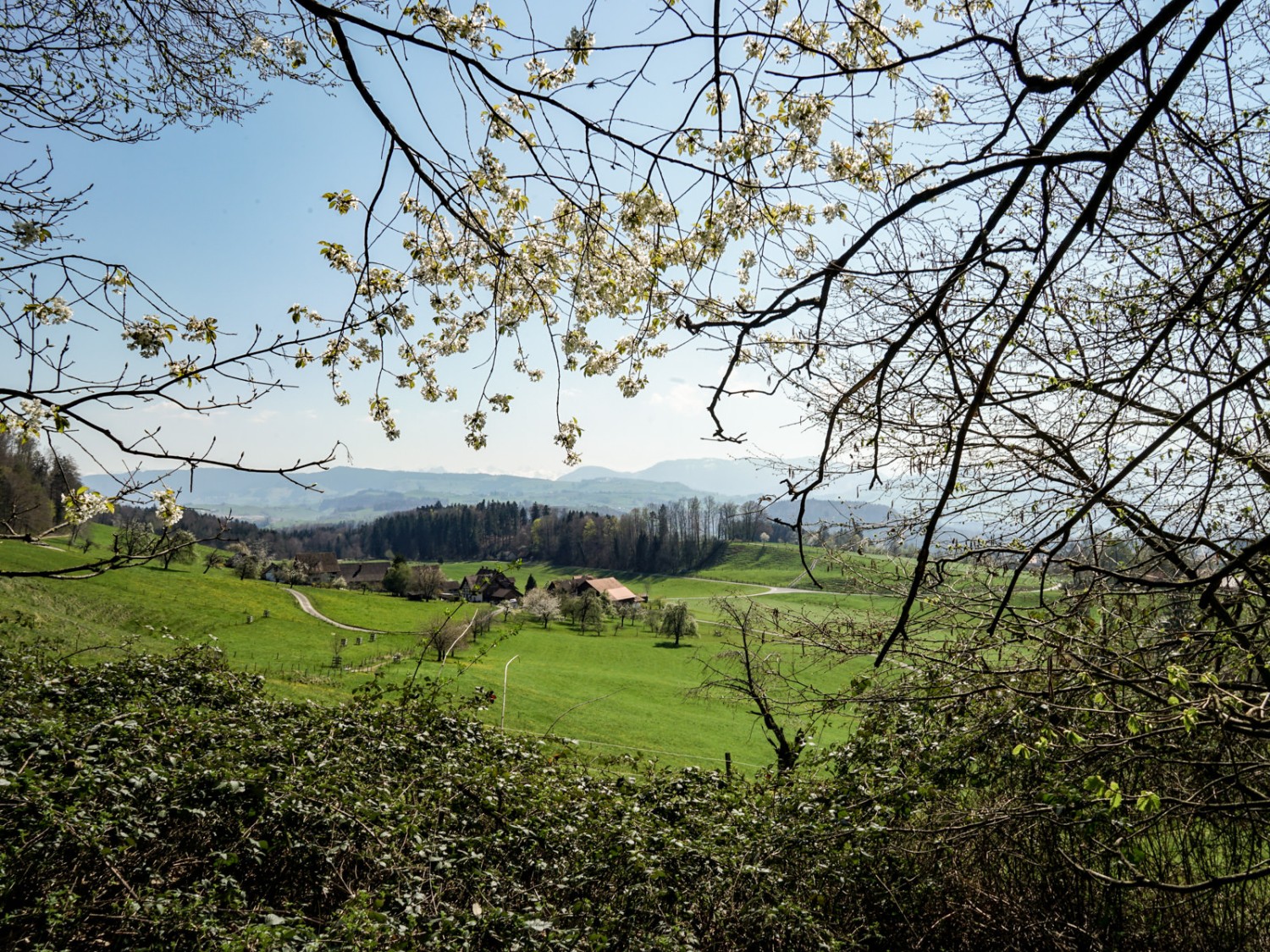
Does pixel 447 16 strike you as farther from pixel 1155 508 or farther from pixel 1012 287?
pixel 1155 508

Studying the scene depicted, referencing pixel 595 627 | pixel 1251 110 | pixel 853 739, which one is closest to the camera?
pixel 1251 110

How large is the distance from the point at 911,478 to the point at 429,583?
8439 centimetres

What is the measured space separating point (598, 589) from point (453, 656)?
6857 centimetres

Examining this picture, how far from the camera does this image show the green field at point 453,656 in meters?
11.3

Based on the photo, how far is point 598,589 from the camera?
81.9 meters

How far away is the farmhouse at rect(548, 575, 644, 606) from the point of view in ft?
257

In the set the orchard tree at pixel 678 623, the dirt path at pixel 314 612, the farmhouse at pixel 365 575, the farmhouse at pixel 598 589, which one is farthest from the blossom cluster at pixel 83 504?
the farmhouse at pixel 365 575

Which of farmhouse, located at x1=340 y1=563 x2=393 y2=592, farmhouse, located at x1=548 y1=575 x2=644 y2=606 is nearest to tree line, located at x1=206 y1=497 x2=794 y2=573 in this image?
farmhouse, located at x1=340 y1=563 x2=393 y2=592

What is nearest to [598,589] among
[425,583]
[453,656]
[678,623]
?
[425,583]

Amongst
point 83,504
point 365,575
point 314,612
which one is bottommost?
point 365,575

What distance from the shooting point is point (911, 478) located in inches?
184

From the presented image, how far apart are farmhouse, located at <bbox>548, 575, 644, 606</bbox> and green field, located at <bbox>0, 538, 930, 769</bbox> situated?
1756 cm

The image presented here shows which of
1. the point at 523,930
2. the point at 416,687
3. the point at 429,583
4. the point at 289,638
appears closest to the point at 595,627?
the point at 429,583

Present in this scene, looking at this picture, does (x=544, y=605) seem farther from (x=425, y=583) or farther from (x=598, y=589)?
(x=425, y=583)
